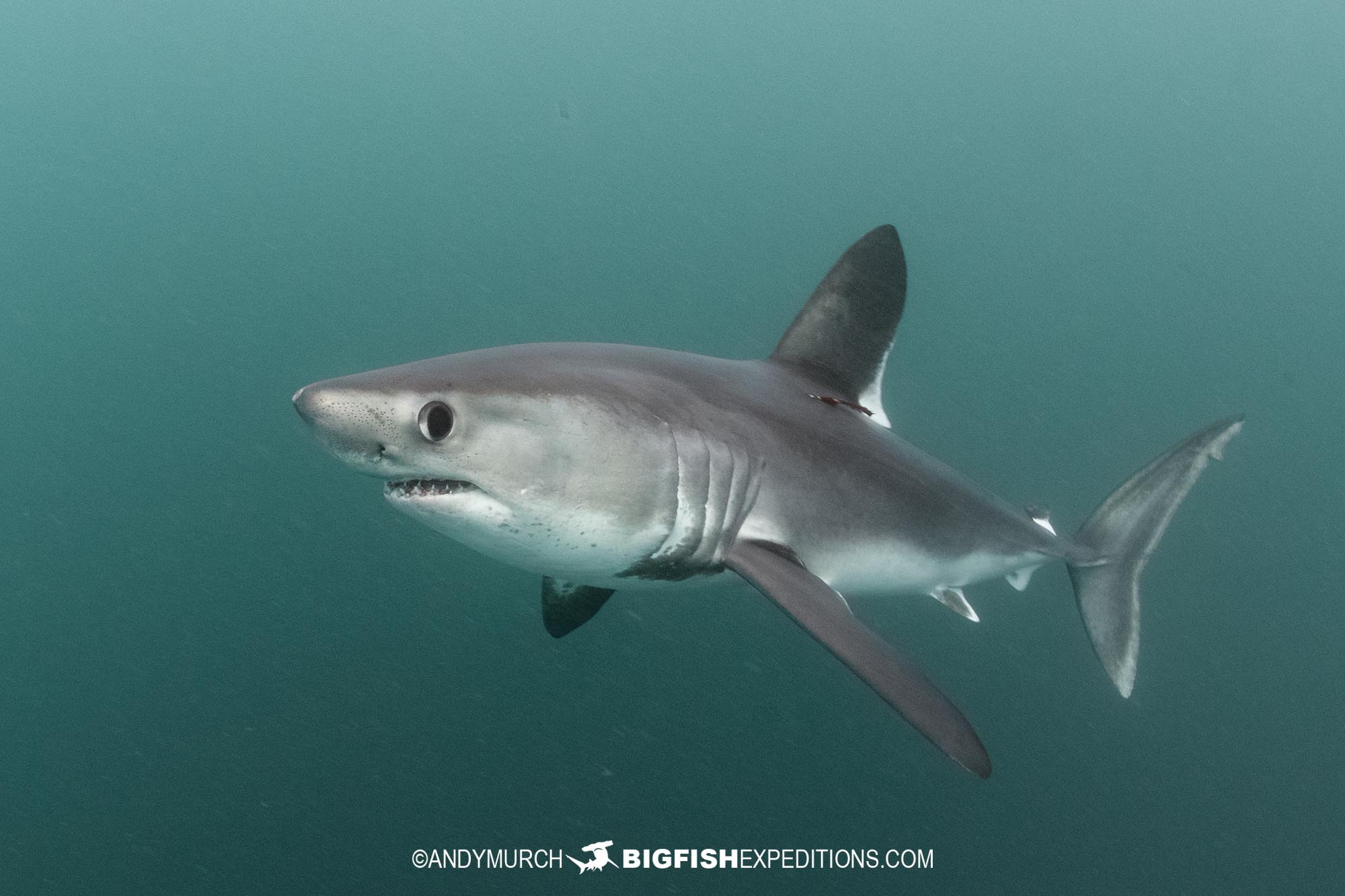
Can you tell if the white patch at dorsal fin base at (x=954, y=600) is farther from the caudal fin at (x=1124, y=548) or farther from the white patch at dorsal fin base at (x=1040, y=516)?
the caudal fin at (x=1124, y=548)

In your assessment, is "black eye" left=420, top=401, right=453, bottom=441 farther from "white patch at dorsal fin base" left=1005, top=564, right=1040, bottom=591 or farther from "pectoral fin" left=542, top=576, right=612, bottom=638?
"white patch at dorsal fin base" left=1005, top=564, right=1040, bottom=591

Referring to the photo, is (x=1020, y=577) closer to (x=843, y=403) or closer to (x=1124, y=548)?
(x=1124, y=548)

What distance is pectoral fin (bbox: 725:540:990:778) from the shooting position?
254 centimetres

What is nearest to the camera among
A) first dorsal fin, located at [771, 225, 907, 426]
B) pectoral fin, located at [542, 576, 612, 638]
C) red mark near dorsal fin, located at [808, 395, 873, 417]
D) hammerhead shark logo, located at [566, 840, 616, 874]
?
red mark near dorsal fin, located at [808, 395, 873, 417]

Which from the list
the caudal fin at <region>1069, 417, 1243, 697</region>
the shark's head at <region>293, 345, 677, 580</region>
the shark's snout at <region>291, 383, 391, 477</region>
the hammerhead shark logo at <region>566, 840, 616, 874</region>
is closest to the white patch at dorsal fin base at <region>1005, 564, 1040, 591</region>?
the caudal fin at <region>1069, 417, 1243, 697</region>

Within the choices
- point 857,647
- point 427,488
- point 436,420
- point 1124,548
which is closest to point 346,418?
point 436,420

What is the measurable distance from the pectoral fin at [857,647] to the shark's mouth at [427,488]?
1077 mm

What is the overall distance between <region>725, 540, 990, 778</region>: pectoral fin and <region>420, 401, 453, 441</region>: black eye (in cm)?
122

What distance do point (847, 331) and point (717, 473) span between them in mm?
1563

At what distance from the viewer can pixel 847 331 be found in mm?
4441

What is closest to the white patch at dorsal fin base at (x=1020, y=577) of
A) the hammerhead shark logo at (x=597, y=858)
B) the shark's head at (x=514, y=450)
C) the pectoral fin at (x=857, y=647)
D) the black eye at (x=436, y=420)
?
the pectoral fin at (x=857, y=647)

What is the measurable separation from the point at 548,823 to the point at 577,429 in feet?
29.3

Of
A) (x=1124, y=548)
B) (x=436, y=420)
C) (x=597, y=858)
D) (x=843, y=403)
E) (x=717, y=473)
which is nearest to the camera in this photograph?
(x=436, y=420)

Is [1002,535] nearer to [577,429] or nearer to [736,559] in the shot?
[736,559]
